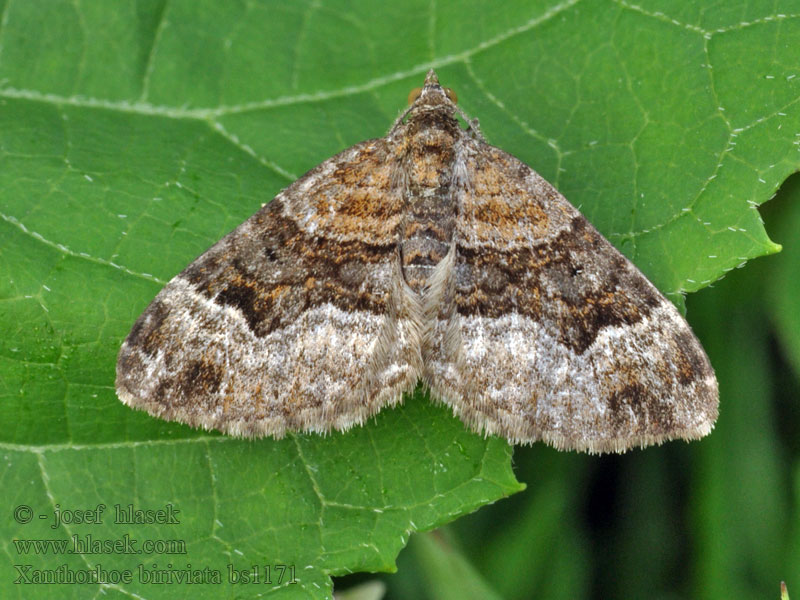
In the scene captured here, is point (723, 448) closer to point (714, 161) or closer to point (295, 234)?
point (714, 161)

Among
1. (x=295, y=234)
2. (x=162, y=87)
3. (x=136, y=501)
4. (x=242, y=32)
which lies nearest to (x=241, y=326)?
(x=295, y=234)

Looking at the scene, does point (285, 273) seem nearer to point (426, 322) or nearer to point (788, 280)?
point (426, 322)

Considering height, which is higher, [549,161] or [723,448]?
[549,161]

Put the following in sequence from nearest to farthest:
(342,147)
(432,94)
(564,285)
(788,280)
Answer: (564,285) < (432,94) < (788,280) < (342,147)

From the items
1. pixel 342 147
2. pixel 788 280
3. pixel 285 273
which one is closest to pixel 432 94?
pixel 342 147

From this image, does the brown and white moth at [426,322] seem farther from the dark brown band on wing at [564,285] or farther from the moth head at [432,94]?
the moth head at [432,94]

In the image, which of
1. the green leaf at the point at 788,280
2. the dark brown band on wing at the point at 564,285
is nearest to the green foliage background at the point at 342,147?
the green leaf at the point at 788,280

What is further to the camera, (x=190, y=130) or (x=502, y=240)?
(x=190, y=130)
